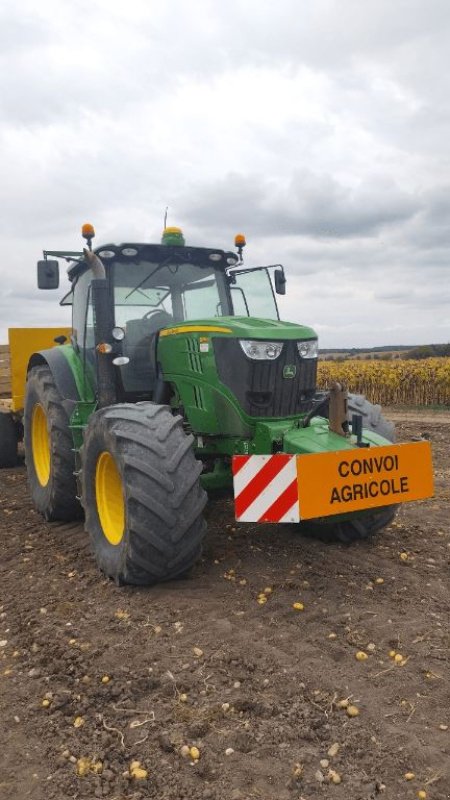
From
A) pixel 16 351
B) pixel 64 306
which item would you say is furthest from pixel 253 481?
pixel 16 351

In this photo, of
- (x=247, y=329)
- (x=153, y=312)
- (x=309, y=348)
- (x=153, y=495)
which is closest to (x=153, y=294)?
(x=153, y=312)

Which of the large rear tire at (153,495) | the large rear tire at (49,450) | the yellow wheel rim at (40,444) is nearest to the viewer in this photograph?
the large rear tire at (153,495)

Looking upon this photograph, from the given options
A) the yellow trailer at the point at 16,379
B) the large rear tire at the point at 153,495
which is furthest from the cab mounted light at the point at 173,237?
the yellow trailer at the point at 16,379

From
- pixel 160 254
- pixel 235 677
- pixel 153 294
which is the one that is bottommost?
pixel 235 677

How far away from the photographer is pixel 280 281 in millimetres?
6230

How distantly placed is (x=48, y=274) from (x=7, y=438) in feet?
12.8

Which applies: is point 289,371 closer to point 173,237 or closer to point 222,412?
point 222,412

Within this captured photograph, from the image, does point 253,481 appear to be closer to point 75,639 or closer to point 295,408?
point 295,408

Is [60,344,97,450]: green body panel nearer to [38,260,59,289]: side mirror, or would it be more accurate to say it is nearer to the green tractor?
the green tractor

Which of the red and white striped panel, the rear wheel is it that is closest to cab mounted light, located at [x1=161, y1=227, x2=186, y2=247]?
the red and white striped panel

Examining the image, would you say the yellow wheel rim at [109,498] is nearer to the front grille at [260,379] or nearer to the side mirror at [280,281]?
the front grille at [260,379]

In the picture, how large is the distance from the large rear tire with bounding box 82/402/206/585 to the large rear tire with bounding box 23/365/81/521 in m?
1.52

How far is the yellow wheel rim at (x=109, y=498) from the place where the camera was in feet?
15.6

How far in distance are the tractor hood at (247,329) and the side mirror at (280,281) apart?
101 centimetres
